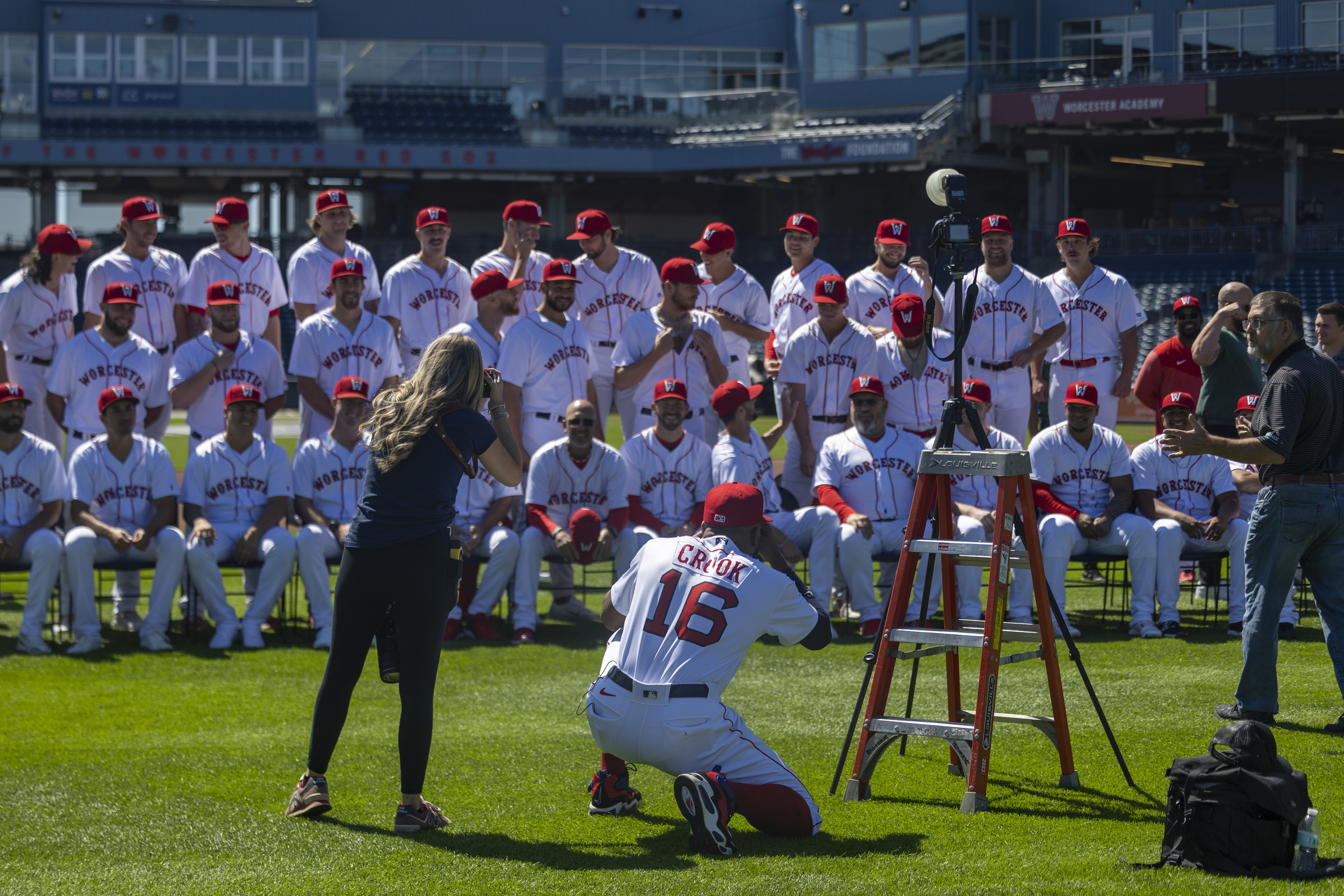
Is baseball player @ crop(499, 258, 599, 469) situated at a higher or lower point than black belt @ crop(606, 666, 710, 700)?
higher

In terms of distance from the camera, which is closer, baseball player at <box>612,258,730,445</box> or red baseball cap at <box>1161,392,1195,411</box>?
red baseball cap at <box>1161,392,1195,411</box>

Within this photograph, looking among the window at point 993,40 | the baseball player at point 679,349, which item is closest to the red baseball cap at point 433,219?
the baseball player at point 679,349

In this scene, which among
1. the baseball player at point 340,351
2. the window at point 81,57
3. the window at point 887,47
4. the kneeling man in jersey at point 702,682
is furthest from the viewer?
the window at point 81,57

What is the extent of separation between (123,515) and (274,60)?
33024mm

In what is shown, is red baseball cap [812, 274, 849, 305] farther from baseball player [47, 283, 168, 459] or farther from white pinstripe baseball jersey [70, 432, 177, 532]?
baseball player [47, 283, 168, 459]

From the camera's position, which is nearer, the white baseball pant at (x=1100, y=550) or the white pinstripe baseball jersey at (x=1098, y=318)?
the white baseball pant at (x=1100, y=550)

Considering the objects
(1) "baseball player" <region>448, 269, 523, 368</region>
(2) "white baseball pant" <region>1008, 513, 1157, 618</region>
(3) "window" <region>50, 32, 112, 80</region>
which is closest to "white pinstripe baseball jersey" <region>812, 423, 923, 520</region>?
(2) "white baseball pant" <region>1008, 513, 1157, 618</region>

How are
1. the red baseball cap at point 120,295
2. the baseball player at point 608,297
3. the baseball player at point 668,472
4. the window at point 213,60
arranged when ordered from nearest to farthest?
1. the baseball player at point 668,472
2. the red baseball cap at point 120,295
3. the baseball player at point 608,297
4. the window at point 213,60

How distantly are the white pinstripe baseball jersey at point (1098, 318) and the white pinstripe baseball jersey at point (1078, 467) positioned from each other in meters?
1.30

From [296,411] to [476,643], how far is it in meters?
24.3

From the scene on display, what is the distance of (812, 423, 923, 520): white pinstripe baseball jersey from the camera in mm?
9258

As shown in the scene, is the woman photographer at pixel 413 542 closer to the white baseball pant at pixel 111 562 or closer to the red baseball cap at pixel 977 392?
the white baseball pant at pixel 111 562

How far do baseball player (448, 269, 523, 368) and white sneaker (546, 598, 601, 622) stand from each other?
1.75 metres

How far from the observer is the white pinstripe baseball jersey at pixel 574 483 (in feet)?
30.2
